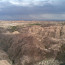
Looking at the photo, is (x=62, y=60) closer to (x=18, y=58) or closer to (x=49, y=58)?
(x=49, y=58)

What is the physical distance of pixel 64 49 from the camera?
27.1 m

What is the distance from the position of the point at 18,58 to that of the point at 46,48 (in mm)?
4012

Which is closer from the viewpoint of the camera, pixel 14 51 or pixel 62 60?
pixel 62 60

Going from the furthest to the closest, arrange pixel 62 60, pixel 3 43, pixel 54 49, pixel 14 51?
pixel 3 43 < pixel 14 51 < pixel 54 49 < pixel 62 60

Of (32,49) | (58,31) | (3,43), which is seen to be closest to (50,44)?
(32,49)

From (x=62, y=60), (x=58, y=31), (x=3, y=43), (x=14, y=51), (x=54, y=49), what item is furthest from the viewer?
(x=58, y=31)

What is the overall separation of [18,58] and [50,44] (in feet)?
17.0

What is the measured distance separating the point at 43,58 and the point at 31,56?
4.69ft

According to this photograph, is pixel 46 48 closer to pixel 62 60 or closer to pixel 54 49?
pixel 54 49

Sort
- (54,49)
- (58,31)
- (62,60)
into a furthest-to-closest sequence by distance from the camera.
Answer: (58,31), (54,49), (62,60)

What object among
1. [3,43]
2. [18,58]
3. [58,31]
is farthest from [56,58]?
[58,31]

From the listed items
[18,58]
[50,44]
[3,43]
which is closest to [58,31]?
[3,43]

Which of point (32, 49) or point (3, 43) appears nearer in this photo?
point (32, 49)

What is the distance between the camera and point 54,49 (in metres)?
27.3
